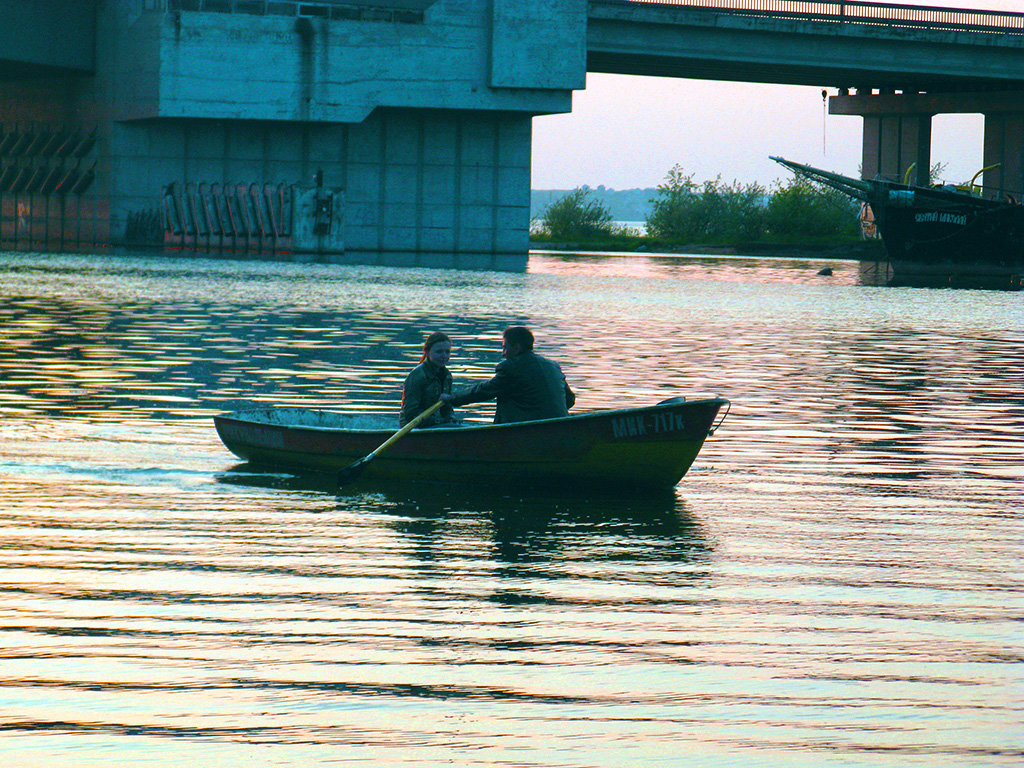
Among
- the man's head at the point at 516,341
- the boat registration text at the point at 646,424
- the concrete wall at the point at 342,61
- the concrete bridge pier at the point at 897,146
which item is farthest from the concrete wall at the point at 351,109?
the boat registration text at the point at 646,424

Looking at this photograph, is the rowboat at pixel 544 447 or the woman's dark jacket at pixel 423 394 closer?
the rowboat at pixel 544 447

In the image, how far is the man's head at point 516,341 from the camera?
444 inches

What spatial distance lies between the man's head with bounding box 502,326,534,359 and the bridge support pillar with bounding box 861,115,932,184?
76.4 metres

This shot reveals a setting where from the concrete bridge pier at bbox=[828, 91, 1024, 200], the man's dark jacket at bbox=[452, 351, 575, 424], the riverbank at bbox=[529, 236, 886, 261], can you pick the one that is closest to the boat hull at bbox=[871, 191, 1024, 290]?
the concrete bridge pier at bbox=[828, 91, 1024, 200]

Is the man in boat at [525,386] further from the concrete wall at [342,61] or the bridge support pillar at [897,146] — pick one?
the bridge support pillar at [897,146]

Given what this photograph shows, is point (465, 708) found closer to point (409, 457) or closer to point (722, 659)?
point (722, 659)

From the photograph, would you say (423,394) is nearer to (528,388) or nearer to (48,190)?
(528,388)

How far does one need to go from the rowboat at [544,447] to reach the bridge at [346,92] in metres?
51.4

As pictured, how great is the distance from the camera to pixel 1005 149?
272ft

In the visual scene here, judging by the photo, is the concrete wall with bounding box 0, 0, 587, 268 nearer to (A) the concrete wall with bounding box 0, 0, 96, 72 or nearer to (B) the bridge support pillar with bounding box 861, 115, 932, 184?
(A) the concrete wall with bounding box 0, 0, 96, 72

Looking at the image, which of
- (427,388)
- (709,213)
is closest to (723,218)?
(709,213)

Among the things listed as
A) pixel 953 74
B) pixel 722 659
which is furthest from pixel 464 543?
pixel 953 74

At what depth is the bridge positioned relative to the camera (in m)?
63.8

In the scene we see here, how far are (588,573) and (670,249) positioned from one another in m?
90.8
